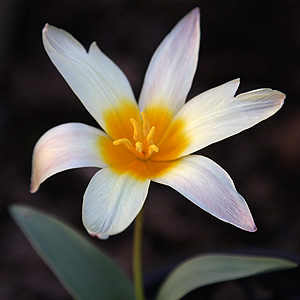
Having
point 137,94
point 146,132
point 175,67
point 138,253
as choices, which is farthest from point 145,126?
point 137,94

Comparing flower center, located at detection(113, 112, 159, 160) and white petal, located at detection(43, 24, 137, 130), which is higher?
white petal, located at detection(43, 24, 137, 130)

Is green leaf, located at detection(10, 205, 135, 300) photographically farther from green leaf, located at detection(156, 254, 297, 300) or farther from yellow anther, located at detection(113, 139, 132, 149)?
yellow anther, located at detection(113, 139, 132, 149)

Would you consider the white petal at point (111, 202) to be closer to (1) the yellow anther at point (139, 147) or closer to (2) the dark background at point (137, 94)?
(1) the yellow anther at point (139, 147)

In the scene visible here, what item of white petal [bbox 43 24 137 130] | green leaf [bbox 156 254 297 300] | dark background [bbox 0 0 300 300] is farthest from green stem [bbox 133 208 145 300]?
dark background [bbox 0 0 300 300]

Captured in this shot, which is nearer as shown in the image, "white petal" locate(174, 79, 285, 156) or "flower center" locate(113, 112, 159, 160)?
"white petal" locate(174, 79, 285, 156)

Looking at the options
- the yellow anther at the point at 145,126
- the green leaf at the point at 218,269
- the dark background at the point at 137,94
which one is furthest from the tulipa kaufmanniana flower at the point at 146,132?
the dark background at the point at 137,94

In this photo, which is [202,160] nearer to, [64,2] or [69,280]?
[69,280]

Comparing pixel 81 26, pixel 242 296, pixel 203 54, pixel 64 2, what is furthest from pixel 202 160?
pixel 64 2

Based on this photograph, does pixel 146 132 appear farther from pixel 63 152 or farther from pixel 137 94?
pixel 137 94
